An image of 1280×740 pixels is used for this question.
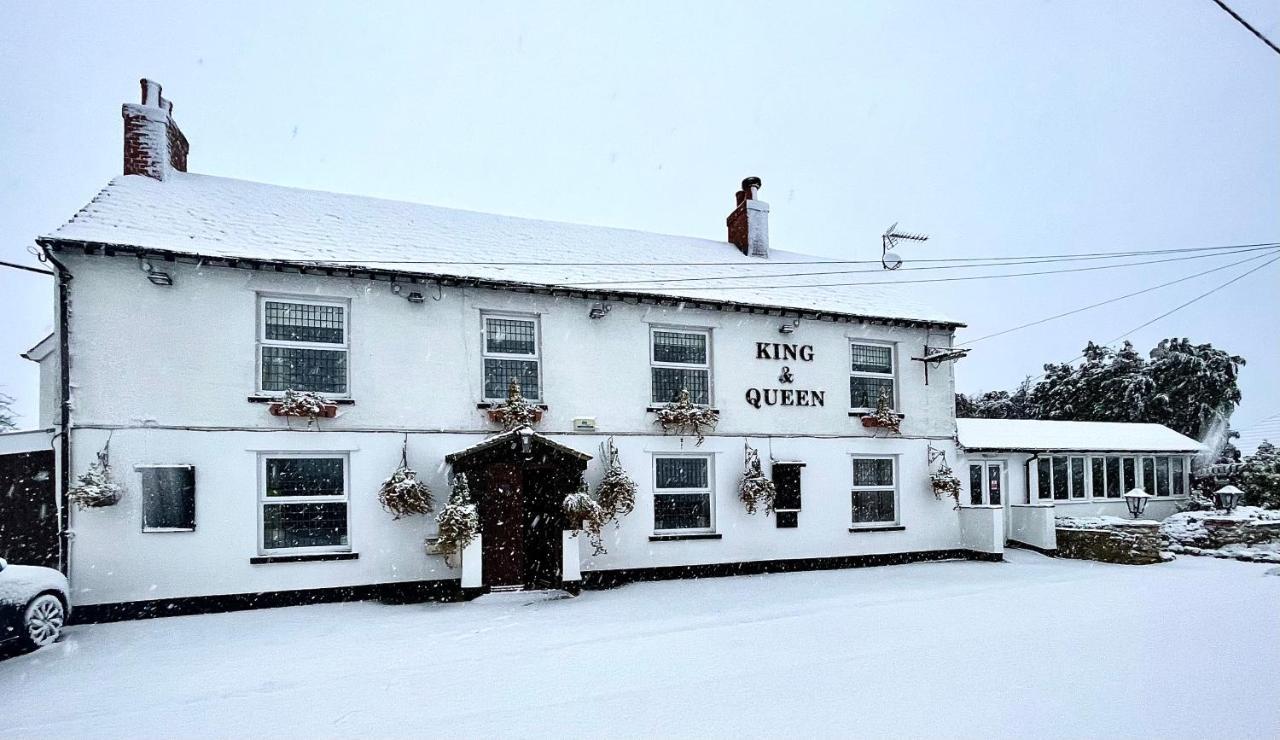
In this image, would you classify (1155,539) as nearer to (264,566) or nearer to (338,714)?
(338,714)

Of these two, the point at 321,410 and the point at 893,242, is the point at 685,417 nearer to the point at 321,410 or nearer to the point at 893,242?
the point at 321,410

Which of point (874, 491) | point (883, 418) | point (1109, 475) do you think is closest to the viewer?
point (883, 418)

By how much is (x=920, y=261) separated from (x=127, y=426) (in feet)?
55.4

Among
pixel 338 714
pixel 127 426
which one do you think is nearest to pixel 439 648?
pixel 338 714

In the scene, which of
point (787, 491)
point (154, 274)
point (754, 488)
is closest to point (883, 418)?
point (787, 491)

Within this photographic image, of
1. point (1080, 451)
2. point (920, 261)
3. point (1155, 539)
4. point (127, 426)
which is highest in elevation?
point (920, 261)

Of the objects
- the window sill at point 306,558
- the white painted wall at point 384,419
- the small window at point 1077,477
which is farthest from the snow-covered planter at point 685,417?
the small window at point 1077,477

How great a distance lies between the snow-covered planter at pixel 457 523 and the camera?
35.9 ft

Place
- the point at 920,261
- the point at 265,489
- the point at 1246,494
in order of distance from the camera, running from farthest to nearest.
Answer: the point at 1246,494
the point at 920,261
the point at 265,489

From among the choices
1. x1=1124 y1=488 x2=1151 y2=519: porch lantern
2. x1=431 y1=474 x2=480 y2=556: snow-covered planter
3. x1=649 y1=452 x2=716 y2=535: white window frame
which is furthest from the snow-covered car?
x1=1124 y1=488 x2=1151 y2=519: porch lantern

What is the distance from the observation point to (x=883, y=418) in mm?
15055

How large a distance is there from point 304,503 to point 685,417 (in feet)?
21.6

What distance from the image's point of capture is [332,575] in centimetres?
1102

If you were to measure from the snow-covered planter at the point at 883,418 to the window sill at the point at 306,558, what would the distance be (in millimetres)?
10326
